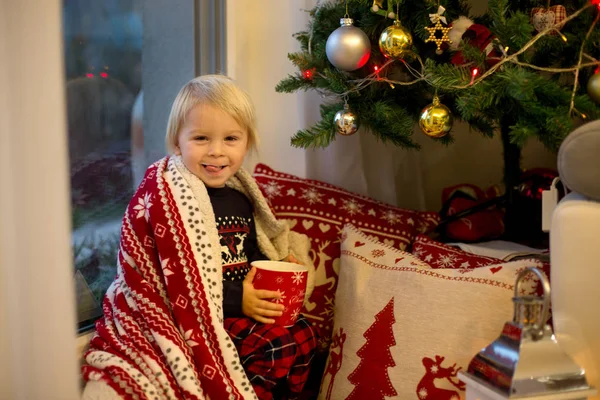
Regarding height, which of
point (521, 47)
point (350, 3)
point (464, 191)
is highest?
point (350, 3)

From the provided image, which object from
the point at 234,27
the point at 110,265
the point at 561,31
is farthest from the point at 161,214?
the point at 561,31

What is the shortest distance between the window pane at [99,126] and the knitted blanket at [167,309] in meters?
0.26

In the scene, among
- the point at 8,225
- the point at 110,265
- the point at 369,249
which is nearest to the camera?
the point at 8,225

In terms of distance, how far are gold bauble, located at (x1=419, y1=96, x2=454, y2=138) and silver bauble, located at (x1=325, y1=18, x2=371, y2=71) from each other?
7.1 inches

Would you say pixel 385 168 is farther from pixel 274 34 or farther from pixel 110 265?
pixel 110 265

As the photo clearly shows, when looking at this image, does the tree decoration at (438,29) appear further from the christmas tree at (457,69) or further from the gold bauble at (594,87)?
the gold bauble at (594,87)

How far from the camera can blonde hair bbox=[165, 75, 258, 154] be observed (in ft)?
4.39

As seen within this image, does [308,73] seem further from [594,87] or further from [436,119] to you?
[594,87]

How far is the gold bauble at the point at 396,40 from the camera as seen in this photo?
50.2 inches

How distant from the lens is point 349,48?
132cm

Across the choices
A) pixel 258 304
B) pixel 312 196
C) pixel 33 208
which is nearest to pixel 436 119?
pixel 312 196

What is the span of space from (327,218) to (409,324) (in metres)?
0.41

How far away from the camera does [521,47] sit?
4.01 ft

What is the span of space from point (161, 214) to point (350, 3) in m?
0.66
